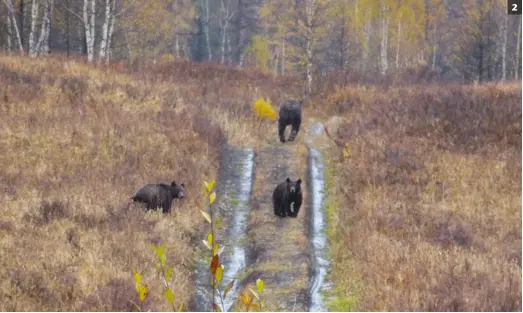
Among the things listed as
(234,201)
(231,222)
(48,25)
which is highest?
(48,25)

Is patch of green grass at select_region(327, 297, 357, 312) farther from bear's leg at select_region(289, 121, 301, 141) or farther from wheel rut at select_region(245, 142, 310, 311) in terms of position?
bear's leg at select_region(289, 121, 301, 141)

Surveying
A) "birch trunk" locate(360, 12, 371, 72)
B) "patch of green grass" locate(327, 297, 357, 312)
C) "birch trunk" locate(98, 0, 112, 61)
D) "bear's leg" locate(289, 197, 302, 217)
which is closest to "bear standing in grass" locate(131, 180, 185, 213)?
"bear's leg" locate(289, 197, 302, 217)

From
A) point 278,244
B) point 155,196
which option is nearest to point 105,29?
point 155,196

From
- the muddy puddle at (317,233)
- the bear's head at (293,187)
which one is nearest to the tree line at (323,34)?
the muddy puddle at (317,233)

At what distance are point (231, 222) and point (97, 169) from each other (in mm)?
3364

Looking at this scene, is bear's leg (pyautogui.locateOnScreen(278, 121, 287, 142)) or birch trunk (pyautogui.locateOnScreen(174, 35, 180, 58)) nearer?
bear's leg (pyautogui.locateOnScreen(278, 121, 287, 142))

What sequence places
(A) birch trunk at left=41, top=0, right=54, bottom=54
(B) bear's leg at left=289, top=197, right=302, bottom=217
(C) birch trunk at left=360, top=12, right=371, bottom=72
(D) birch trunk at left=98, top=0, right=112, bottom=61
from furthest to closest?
(C) birch trunk at left=360, top=12, right=371, bottom=72 → (A) birch trunk at left=41, top=0, right=54, bottom=54 → (D) birch trunk at left=98, top=0, right=112, bottom=61 → (B) bear's leg at left=289, top=197, right=302, bottom=217

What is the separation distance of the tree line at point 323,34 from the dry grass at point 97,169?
13.7 meters

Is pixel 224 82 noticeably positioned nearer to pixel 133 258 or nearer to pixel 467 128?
pixel 467 128

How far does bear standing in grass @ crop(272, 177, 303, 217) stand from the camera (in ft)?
47.2

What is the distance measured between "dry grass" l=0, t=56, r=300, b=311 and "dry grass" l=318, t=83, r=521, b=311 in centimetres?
310

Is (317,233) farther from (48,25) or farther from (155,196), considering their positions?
(48,25)

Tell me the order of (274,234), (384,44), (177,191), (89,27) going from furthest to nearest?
(384,44) → (89,27) → (177,191) → (274,234)

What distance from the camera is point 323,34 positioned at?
5012cm
